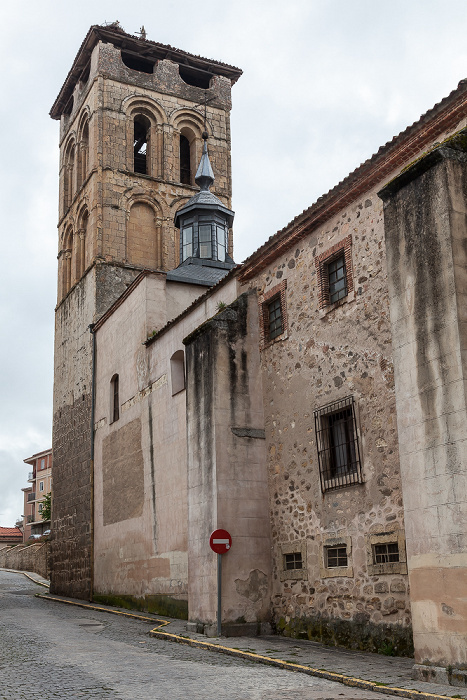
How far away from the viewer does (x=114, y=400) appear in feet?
73.4

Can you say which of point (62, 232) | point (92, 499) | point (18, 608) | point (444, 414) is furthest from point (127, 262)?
point (444, 414)

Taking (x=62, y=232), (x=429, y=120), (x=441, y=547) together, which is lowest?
(x=441, y=547)

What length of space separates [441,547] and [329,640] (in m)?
3.86

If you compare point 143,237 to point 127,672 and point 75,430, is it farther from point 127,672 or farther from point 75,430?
point 127,672

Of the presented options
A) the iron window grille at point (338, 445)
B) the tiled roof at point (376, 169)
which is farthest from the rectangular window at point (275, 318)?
the iron window grille at point (338, 445)

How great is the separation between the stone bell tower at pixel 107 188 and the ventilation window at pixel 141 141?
6cm

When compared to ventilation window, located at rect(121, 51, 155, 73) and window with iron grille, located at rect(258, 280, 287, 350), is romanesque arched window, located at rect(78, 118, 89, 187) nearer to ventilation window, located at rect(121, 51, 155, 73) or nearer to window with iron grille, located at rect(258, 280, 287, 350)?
ventilation window, located at rect(121, 51, 155, 73)

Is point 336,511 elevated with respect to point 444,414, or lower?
lower

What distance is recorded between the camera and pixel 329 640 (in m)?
11.5

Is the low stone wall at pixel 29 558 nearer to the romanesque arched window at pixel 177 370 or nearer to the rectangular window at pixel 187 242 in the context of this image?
the rectangular window at pixel 187 242

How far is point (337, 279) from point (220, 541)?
4827mm

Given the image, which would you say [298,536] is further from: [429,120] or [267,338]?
[429,120]

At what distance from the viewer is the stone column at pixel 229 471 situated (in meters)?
13.1

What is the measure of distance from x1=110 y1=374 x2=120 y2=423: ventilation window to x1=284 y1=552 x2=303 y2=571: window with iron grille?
972 cm
